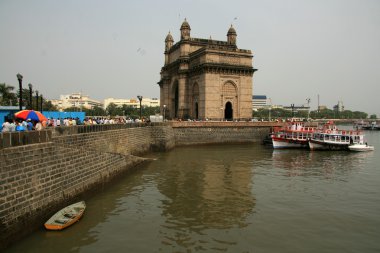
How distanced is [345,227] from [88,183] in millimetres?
12429

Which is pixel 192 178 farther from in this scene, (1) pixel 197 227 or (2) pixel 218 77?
(2) pixel 218 77

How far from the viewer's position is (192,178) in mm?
21547

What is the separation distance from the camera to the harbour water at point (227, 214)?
1116 centimetres

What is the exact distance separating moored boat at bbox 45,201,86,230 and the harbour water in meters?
0.25

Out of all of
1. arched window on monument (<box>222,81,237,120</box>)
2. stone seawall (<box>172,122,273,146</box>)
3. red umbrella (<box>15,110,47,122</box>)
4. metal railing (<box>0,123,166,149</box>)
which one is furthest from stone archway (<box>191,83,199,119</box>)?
red umbrella (<box>15,110,47,122</box>)

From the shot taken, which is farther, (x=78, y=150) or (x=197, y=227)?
(x=78, y=150)

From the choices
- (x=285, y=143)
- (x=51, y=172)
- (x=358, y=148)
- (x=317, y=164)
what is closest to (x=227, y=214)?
(x=51, y=172)

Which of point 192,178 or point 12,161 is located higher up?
point 12,161

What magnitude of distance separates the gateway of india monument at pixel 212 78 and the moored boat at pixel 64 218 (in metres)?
34.3

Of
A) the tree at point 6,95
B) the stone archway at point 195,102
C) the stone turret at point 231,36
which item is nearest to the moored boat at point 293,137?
the stone archway at point 195,102

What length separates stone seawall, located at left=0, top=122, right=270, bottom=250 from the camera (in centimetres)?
1070

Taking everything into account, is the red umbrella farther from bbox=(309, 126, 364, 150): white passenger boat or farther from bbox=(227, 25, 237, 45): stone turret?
bbox=(227, 25, 237, 45): stone turret

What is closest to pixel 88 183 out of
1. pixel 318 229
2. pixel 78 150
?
pixel 78 150

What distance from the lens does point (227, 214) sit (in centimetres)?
1418
